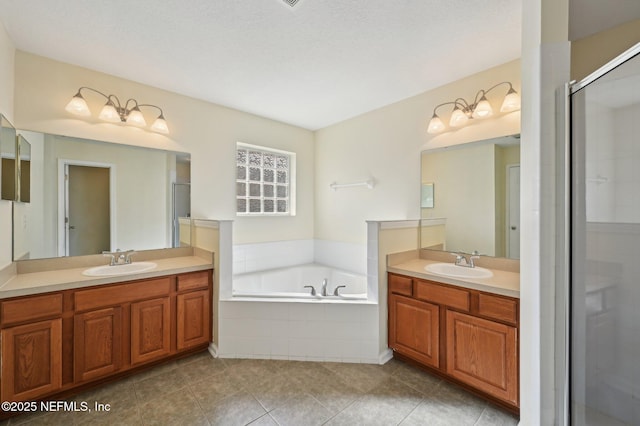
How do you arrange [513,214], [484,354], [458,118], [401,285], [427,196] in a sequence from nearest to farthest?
[484,354], [513,214], [401,285], [458,118], [427,196]

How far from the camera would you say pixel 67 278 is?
1.81 metres

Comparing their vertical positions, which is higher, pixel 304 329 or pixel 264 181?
pixel 264 181

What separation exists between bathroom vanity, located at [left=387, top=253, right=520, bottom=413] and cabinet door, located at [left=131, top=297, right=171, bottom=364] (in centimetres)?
186

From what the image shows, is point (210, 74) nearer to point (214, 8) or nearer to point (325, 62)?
point (214, 8)

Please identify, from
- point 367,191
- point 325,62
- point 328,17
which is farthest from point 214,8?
point 367,191

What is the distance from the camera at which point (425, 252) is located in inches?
101

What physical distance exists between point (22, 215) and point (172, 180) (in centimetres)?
106

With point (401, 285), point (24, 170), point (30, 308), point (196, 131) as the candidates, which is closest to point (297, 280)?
point (401, 285)

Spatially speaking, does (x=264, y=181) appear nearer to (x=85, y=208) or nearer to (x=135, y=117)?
(x=135, y=117)

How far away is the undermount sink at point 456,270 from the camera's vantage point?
2.03 m

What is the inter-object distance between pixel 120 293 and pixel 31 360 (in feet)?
1.77

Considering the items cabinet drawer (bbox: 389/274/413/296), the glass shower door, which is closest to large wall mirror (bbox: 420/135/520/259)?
cabinet drawer (bbox: 389/274/413/296)

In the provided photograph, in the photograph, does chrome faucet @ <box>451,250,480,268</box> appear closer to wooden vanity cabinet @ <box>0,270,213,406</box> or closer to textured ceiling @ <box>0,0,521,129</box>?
textured ceiling @ <box>0,0,521,129</box>

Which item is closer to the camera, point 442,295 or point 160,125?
point 442,295
